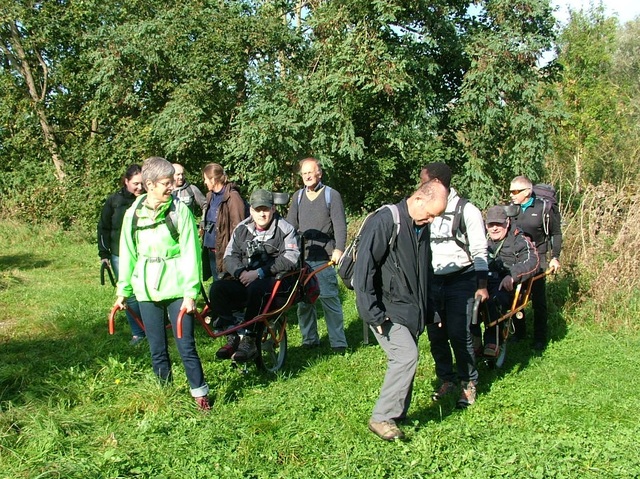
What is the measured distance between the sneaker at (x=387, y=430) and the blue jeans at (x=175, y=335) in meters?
1.34

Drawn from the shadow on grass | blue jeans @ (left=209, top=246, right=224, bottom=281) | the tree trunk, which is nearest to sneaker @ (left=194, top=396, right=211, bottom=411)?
blue jeans @ (left=209, top=246, right=224, bottom=281)

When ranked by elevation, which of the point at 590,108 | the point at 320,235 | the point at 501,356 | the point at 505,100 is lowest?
the point at 501,356

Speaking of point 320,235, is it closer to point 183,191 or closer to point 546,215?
point 183,191

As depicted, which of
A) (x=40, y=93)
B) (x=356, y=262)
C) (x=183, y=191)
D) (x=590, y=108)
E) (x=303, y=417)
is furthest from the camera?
(x=40, y=93)

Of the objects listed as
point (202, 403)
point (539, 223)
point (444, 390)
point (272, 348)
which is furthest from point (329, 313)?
point (539, 223)

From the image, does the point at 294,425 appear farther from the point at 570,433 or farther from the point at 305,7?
the point at 305,7

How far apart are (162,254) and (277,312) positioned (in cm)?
140

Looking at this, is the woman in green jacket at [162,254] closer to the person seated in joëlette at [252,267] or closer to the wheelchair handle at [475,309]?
the person seated in joëlette at [252,267]

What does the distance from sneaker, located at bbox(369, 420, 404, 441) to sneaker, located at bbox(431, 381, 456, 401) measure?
1143 mm

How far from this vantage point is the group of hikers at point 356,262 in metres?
4.12

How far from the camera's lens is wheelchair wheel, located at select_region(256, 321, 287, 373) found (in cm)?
564

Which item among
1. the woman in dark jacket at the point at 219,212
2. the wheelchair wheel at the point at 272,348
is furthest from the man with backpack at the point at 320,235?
the wheelchair wheel at the point at 272,348

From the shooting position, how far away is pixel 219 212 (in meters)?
6.73

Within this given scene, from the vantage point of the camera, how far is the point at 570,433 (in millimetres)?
4551
